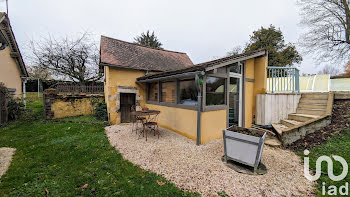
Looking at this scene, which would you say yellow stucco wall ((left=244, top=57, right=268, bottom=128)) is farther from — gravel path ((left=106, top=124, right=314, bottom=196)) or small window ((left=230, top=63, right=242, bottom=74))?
gravel path ((left=106, top=124, right=314, bottom=196))

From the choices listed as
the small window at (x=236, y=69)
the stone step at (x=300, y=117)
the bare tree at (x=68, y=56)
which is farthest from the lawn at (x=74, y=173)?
the bare tree at (x=68, y=56)

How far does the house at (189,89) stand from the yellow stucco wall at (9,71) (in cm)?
669

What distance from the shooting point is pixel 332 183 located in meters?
2.56

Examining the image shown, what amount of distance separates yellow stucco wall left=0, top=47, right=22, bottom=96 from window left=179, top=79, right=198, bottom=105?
11518mm

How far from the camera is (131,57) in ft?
28.5

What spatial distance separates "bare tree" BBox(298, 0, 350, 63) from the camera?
32.9 feet

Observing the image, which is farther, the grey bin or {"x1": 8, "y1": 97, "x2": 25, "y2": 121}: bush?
{"x1": 8, "y1": 97, "x2": 25, "y2": 121}: bush

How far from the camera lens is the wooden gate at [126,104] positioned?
791 cm

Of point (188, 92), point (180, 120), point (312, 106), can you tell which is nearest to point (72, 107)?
point (180, 120)

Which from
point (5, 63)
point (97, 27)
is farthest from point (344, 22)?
point (5, 63)

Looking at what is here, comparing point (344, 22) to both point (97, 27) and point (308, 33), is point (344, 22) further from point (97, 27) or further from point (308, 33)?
point (97, 27)

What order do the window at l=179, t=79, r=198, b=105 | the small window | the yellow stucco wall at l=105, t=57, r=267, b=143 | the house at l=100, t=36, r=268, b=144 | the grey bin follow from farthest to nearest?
the small window → the window at l=179, t=79, r=198, b=105 → the yellow stucco wall at l=105, t=57, r=267, b=143 → the house at l=100, t=36, r=268, b=144 → the grey bin

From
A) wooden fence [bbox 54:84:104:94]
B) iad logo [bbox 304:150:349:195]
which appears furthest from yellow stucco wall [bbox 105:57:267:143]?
wooden fence [bbox 54:84:104:94]

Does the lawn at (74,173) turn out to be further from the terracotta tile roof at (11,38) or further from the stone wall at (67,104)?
the terracotta tile roof at (11,38)
